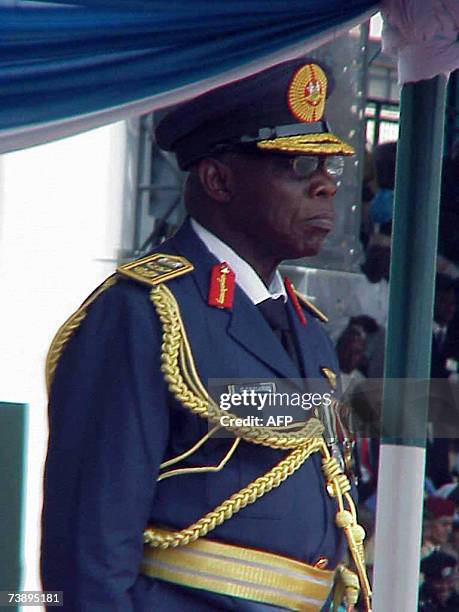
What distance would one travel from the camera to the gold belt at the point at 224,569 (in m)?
1.91

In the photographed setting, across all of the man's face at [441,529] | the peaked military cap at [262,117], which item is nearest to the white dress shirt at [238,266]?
the peaked military cap at [262,117]

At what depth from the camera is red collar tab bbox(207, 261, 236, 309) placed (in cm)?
200

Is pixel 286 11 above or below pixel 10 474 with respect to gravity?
above

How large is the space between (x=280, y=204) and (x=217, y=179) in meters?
0.12

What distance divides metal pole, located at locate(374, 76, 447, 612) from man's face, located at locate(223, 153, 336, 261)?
23cm

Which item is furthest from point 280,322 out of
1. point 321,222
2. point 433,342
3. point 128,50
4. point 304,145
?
point 433,342

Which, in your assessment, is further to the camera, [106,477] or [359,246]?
[359,246]

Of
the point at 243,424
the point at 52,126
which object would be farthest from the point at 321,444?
the point at 52,126

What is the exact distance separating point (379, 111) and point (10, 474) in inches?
69.9

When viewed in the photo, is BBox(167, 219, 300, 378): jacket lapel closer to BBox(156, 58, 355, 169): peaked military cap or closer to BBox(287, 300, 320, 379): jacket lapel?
BBox(287, 300, 320, 379): jacket lapel

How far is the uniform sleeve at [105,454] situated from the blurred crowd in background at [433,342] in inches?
66.4

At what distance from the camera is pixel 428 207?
2191 millimetres

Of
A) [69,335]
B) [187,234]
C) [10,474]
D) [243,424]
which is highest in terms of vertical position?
[187,234]

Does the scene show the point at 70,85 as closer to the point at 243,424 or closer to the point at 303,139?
the point at 303,139
